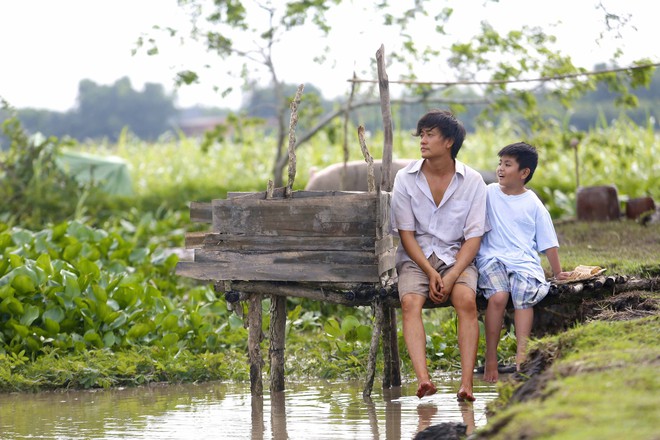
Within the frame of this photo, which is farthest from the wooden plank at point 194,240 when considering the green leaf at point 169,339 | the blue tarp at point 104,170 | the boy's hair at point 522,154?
the blue tarp at point 104,170

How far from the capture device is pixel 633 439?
9.48ft

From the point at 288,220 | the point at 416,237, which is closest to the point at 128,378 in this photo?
the point at 288,220

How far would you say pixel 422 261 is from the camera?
593cm

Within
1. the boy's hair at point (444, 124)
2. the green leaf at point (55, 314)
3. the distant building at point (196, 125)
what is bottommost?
the green leaf at point (55, 314)

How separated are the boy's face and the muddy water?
1295 mm

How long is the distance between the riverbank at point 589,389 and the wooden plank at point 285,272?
1251mm

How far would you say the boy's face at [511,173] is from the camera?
6215 millimetres

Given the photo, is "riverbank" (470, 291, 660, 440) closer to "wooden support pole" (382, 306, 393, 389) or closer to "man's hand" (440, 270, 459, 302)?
"man's hand" (440, 270, 459, 302)

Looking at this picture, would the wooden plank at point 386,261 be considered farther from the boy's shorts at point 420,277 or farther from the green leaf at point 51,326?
the green leaf at point 51,326

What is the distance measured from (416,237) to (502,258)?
53cm

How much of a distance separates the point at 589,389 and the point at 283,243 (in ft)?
9.28

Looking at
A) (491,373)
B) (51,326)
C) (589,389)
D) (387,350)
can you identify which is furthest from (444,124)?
(51,326)

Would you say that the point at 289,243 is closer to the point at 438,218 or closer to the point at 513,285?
the point at 438,218

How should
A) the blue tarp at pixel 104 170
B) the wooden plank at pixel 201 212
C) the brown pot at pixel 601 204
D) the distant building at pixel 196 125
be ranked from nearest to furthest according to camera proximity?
1. the wooden plank at pixel 201 212
2. the brown pot at pixel 601 204
3. the blue tarp at pixel 104 170
4. the distant building at pixel 196 125
